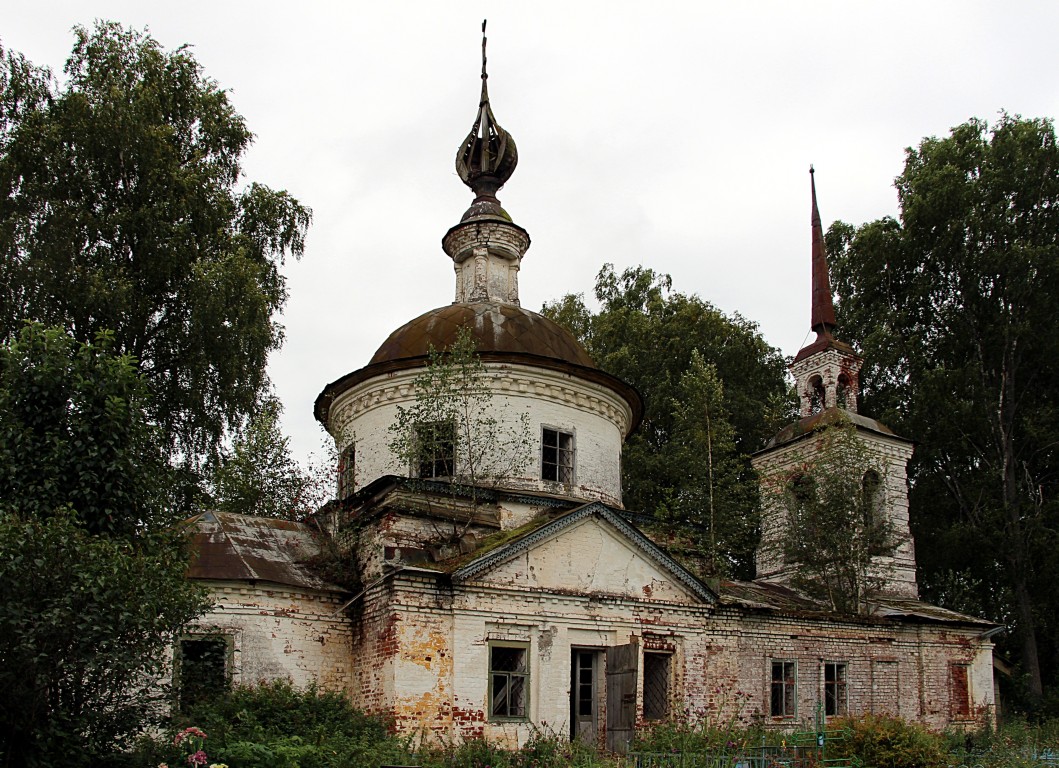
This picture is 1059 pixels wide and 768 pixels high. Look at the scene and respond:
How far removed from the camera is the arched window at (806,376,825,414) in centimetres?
2514

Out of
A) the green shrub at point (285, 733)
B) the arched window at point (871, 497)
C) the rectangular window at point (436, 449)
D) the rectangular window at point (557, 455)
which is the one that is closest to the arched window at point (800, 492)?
the arched window at point (871, 497)


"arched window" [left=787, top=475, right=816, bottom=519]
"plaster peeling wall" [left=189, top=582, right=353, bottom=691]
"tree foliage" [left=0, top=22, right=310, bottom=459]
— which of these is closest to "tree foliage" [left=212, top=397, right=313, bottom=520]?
"tree foliage" [left=0, top=22, right=310, bottom=459]

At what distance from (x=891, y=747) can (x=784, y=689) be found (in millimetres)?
4306

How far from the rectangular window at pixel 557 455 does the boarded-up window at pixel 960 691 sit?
26.7 ft

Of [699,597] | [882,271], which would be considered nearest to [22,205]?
[699,597]

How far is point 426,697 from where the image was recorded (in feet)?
39.4

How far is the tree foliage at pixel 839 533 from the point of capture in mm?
18625

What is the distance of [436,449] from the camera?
15.1m

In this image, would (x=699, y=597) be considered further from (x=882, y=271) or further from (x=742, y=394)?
(x=882, y=271)

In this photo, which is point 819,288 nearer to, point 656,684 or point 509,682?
point 656,684

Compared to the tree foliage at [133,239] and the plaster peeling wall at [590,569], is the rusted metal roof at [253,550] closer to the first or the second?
the plaster peeling wall at [590,569]

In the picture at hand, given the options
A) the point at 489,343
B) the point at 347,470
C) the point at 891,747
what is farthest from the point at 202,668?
the point at 891,747

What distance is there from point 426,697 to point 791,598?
9.22 metres

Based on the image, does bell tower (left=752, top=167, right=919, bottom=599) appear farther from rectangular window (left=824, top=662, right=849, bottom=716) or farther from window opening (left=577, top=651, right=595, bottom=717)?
window opening (left=577, top=651, right=595, bottom=717)
